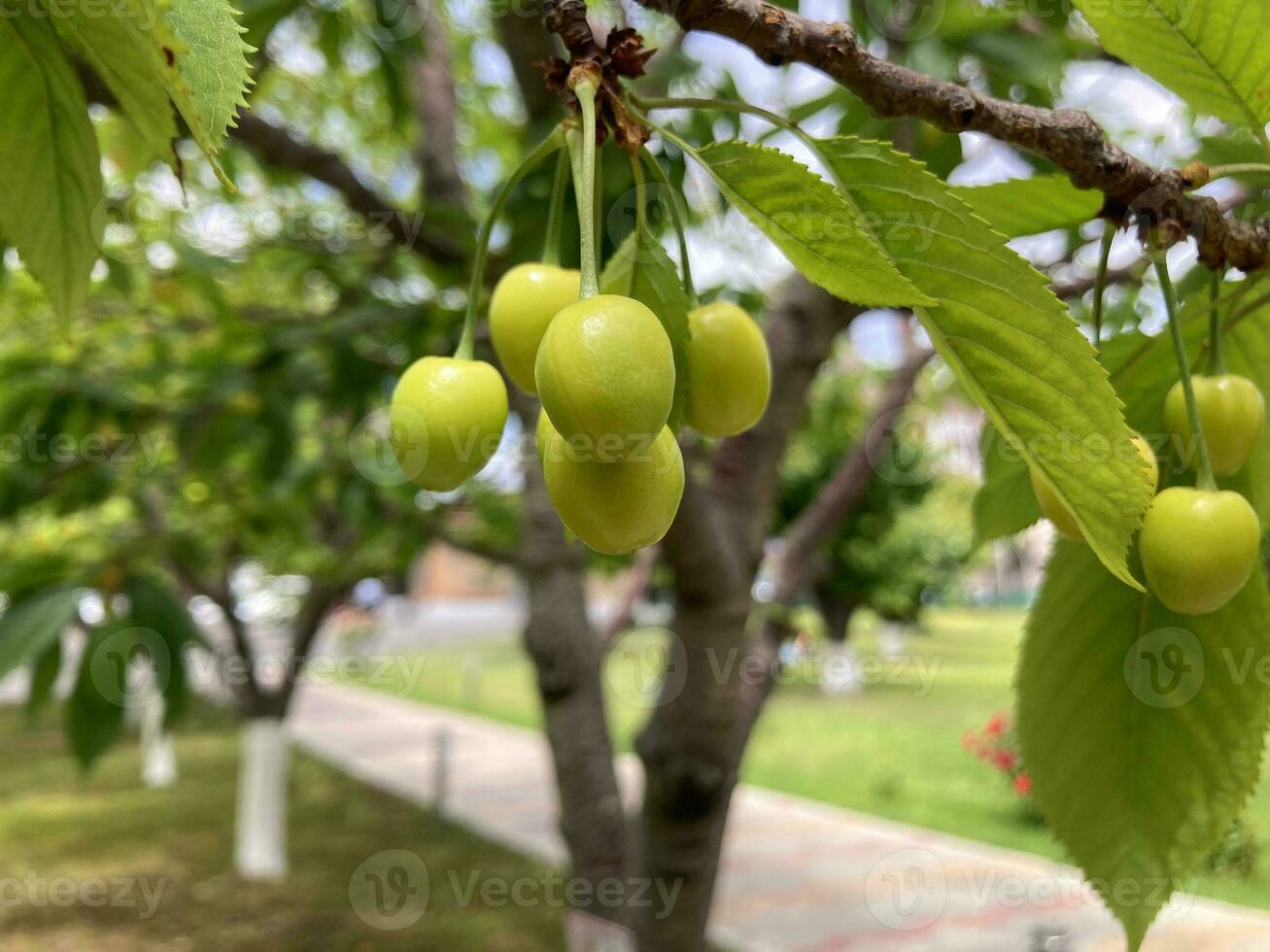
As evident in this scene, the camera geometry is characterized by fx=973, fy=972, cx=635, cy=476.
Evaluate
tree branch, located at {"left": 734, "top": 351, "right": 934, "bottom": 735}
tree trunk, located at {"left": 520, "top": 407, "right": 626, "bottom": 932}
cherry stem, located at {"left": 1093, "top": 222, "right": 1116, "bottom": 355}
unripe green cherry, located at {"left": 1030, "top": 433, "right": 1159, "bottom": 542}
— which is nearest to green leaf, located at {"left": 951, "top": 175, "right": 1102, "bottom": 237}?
cherry stem, located at {"left": 1093, "top": 222, "right": 1116, "bottom": 355}

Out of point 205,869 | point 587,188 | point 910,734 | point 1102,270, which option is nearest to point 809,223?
point 587,188

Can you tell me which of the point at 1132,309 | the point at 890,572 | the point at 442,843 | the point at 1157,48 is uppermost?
the point at 1157,48

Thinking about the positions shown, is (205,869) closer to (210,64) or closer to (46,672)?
(46,672)

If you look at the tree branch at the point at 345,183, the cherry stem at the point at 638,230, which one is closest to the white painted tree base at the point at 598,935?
the tree branch at the point at 345,183

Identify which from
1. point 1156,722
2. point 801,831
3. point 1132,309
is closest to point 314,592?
point 801,831

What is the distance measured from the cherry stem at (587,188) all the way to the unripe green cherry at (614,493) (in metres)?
0.06

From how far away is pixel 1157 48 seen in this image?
1.72 ft

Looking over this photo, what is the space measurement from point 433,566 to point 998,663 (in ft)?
40.7

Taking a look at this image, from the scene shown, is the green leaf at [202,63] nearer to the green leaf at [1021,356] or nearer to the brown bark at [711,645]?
the green leaf at [1021,356]

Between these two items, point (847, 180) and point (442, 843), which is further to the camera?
point (442, 843)

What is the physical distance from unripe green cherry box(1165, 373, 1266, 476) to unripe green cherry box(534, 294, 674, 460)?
31cm

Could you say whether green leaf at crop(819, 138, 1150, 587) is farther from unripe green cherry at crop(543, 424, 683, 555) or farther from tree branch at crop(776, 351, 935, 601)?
tree branch at crop(776, 351, 935, 601)

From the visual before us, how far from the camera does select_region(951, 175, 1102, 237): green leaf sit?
0.54 meters

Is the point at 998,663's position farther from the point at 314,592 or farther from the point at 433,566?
the point at 433,566
